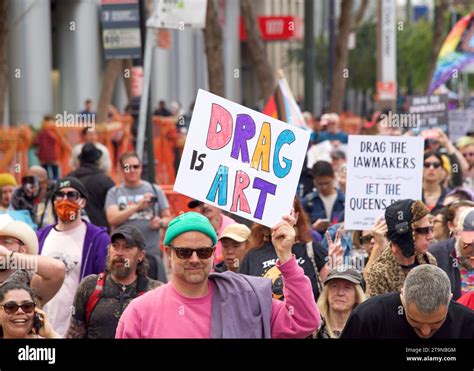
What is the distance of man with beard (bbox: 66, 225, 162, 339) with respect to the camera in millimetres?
7633

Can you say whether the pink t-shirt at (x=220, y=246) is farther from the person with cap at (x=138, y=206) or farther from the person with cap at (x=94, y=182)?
the person with cap at (x=94, y=182)

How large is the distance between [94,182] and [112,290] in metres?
4.37

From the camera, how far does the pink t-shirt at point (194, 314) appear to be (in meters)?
5.57

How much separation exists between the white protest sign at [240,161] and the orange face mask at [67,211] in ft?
9.01

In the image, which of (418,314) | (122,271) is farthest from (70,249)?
(418,314)

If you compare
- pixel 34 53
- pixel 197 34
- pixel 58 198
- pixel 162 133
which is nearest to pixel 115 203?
pixel 58 198

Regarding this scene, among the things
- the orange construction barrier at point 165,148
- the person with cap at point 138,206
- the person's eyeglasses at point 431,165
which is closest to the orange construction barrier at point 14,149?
the orange construction barrier at point 165,148

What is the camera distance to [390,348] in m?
5.37

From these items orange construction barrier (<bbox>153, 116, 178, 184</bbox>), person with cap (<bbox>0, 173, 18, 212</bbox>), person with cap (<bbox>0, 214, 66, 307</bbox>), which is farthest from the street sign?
person with cap (<bbox>0, 214, 66, 307</bbox>)

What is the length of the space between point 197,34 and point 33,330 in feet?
129

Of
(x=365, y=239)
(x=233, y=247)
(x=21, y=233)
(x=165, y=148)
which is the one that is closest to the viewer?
(x=21, y=233)

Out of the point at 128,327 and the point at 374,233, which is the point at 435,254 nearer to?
the point at 374,233

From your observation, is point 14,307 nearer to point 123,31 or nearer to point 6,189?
point 6,189

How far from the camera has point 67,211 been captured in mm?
9031
